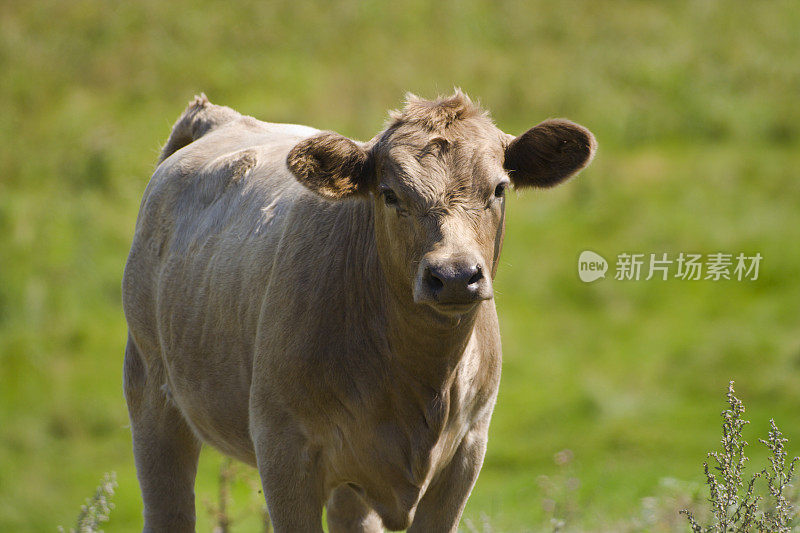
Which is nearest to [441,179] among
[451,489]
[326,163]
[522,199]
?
[326,163]

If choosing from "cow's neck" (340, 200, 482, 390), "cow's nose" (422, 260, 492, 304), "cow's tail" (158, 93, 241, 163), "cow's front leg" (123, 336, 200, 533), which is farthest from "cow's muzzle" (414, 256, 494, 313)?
"cow's tail" (158, 93, 241, 163)

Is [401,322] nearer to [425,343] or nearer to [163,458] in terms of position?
[425,343]

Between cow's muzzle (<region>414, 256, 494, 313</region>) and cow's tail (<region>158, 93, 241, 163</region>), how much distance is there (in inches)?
117

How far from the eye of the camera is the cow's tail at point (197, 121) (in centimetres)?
612

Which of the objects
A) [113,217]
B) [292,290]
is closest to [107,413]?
[113,217]

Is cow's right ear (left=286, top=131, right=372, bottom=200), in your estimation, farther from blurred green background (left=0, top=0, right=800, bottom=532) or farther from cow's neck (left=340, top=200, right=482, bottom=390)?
blurred green background (left=0, top=0, right=800, bottom=532)

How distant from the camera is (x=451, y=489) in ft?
14.6

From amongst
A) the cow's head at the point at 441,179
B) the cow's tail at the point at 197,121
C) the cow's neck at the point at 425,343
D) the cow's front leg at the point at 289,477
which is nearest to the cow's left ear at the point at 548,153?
the cow's head at the point at 441,179

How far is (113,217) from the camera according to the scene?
43.4 ft

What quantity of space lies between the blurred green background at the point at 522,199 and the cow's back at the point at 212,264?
3.12m

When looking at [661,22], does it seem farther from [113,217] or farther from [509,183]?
[509,183]

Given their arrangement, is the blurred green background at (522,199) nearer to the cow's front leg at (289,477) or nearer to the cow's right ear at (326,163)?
the cow's front leg at (289,477)

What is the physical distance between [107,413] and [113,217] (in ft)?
9.61

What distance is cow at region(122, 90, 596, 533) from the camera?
12.5ft
